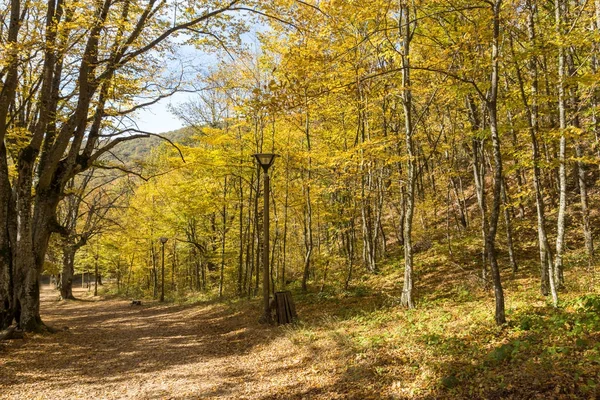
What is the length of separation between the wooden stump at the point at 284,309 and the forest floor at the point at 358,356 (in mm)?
363

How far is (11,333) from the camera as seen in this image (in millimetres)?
7883

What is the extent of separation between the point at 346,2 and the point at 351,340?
24.4 ft

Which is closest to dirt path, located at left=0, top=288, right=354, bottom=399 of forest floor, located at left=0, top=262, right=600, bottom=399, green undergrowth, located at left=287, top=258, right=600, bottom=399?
forest floor, located at left=0, top=262, right=600, bottom=399

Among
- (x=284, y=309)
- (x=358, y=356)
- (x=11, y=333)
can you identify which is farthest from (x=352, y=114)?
(x=11, y=333)

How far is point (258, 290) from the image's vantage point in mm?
15805

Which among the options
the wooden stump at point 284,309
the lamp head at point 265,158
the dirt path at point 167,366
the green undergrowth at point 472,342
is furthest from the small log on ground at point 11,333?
the lamp head at point 265,158

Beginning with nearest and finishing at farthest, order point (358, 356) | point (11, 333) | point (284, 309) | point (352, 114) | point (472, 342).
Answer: point (472, 342) < point (358, 356) < point (11, 333) < point (284, 309) < point (352, 114)

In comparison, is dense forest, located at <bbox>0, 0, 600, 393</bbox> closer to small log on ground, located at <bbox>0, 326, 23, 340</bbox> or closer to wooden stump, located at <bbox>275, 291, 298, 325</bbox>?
small log on ground, located at <bbox>0, 326, 23, 340</bbox>

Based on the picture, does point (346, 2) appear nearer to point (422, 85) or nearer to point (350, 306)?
point (422, 85)

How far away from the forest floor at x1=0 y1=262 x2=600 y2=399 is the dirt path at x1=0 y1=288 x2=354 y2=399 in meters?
0.02

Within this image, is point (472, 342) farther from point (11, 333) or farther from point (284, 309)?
point (11, 333)

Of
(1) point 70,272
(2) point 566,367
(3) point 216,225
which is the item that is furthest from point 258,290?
(1) point 70,272

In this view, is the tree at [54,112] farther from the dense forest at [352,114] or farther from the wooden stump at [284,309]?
the wooden stump at [284,309]

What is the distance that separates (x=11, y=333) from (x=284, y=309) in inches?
245
